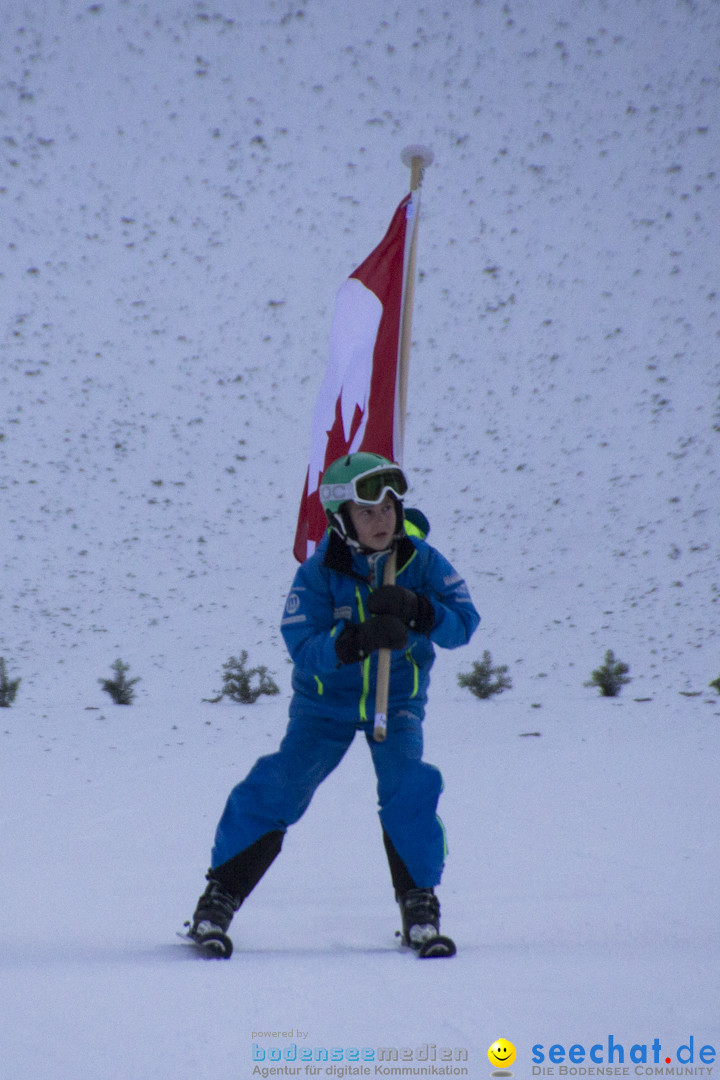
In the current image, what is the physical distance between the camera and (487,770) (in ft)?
20.5

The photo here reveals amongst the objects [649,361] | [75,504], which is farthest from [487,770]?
[649,361]

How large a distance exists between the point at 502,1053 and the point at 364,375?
2.68m

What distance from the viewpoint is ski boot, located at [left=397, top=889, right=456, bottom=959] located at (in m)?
2.64

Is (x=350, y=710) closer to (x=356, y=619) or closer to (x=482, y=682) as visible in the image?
(x=356, y=619)

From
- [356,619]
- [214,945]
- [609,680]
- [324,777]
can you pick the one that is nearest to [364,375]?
[356,619]

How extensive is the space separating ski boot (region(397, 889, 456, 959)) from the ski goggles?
1235 mm

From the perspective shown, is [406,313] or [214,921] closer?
[214,921]

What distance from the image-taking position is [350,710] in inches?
118

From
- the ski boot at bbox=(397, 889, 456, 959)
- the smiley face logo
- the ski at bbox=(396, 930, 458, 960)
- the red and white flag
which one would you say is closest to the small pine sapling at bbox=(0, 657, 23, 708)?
the red and white flag

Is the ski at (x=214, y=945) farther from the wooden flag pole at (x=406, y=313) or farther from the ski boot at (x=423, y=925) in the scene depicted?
the wooden flag pole at (x=406, y=313)

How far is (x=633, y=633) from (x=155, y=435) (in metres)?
10.2

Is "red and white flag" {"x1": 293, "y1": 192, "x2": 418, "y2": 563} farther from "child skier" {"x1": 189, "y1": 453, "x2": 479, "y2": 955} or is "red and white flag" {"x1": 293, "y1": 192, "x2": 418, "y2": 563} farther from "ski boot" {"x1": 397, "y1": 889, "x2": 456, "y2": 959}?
"ski boot" {"x1": 397, "y1": 889, "x2": 456, "y2": 959}

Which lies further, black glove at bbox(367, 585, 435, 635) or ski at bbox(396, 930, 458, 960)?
black glove at bbox(367, 585, 435, 635)

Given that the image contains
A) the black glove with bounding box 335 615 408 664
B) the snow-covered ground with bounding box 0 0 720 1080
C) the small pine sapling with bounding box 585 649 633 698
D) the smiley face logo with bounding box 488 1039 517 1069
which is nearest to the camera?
the smiley face logo with bounding box 488 1039 517 1069
